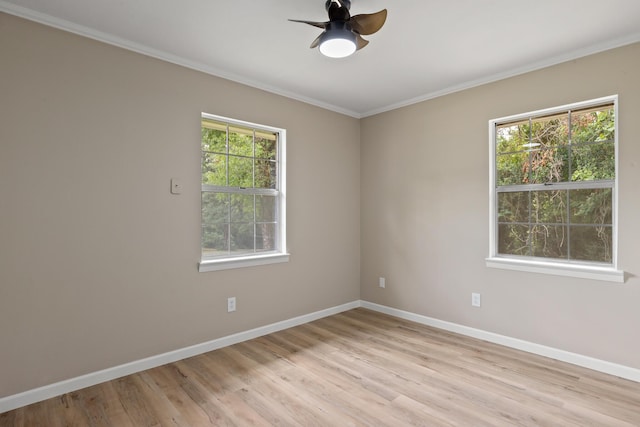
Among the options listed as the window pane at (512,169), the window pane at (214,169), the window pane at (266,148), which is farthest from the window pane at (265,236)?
the window pane at (512,169)

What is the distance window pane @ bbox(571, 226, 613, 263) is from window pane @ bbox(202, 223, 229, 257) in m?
3.07

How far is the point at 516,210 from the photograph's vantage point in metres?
3.22

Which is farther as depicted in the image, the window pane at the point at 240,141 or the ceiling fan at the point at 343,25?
the window pane at the point at 240,141

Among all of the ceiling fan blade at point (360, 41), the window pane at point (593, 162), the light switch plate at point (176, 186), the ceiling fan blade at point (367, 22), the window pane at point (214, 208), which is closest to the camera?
the ceiling fan blade at point (367, 22)

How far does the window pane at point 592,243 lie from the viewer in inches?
107

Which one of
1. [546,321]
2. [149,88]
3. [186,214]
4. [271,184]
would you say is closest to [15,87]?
[149,88]

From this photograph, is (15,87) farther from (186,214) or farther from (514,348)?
(514,348)

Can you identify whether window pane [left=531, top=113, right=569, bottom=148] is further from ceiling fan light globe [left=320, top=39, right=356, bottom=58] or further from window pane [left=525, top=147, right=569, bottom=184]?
ceiling fan light globe [left=320, top=39, right=356, bottom=58]

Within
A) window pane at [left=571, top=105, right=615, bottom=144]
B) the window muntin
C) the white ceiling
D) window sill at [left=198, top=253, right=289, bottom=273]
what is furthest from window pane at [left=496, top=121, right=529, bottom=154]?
window sill at [left=198, top=253, right=289, bottom=273]

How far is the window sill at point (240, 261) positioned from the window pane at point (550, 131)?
8.70 feet

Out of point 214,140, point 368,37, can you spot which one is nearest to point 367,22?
point 368,37

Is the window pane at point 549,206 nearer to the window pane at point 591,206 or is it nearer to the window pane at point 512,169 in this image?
the window pane at point 591,206

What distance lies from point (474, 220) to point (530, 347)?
122 centimetres

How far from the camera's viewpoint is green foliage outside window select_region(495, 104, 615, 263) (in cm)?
274
